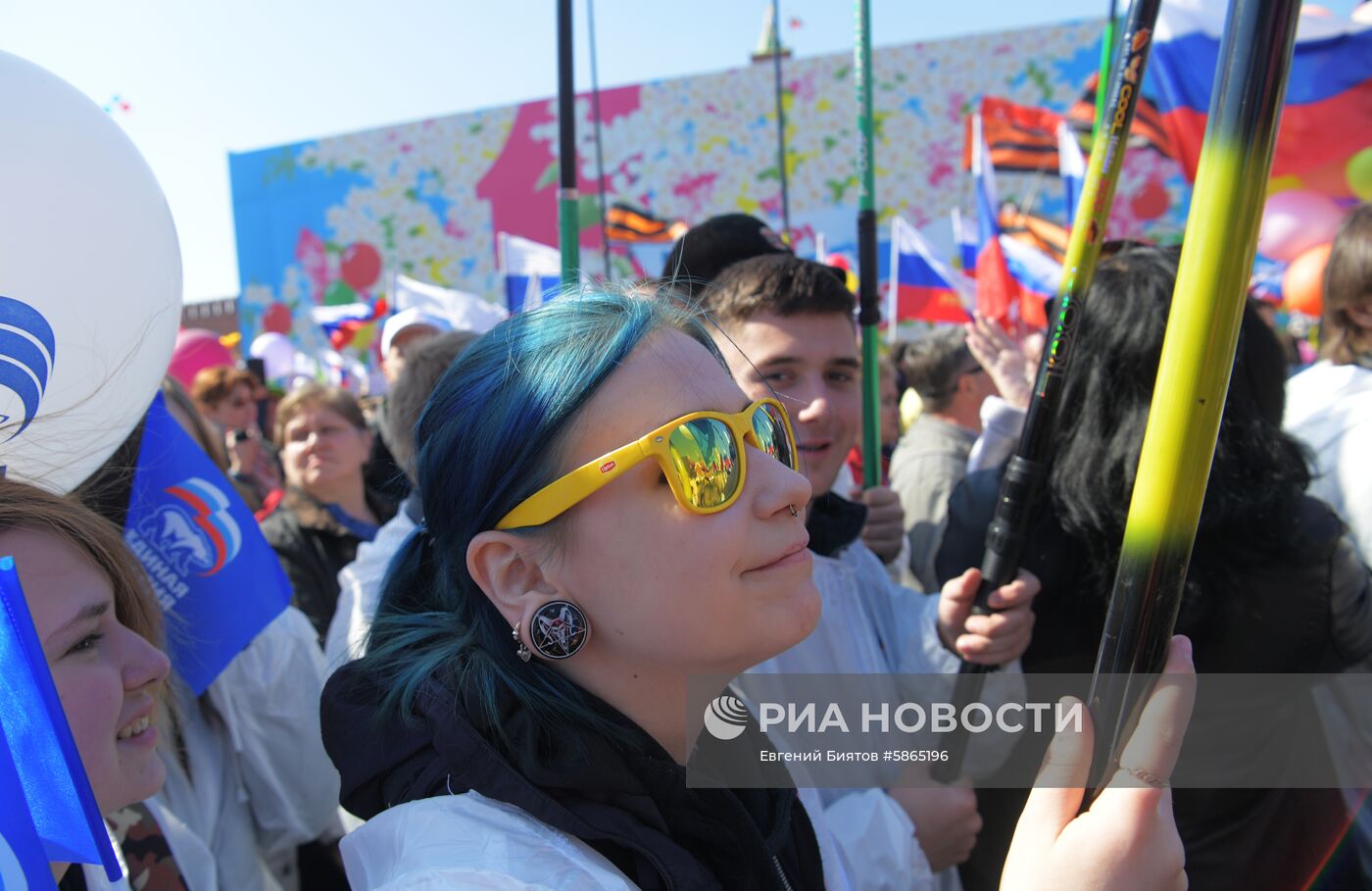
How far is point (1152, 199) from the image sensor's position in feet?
39.9

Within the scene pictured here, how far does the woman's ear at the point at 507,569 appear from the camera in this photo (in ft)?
3.58

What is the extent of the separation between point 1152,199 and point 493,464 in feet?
42.9

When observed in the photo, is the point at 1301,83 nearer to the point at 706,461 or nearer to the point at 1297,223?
the point at 1297,223

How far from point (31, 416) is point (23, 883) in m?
0.68

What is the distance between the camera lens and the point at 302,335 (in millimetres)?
16938

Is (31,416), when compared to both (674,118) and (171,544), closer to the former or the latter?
(171,544)

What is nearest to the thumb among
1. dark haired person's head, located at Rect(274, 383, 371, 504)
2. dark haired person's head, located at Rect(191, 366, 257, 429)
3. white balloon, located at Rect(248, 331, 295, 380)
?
dark haired person's head, located at Rect(274, 383, 371, 504)

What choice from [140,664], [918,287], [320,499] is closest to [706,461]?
[140,664]

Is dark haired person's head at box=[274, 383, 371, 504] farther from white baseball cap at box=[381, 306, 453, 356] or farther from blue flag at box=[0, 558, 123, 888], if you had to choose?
blue flag at box=[0, 558, 123, 888]

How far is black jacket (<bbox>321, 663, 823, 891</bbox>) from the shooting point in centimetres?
97

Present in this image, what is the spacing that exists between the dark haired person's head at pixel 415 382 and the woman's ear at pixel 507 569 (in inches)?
62.2

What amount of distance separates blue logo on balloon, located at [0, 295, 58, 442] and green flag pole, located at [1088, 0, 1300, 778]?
1190 mm

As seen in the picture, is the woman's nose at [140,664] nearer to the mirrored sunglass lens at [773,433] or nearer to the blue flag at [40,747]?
the blue flag at [40,747]

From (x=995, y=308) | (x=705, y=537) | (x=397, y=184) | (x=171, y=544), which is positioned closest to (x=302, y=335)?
(x=397, y=184)
